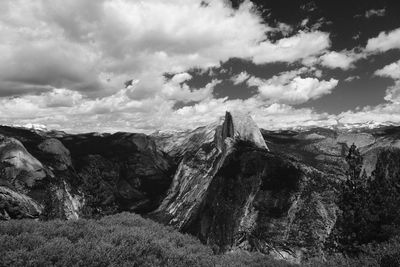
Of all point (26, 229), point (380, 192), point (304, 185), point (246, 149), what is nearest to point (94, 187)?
point (380, 192)

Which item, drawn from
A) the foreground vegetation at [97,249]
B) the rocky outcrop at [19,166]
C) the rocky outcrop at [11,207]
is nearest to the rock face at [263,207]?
the rocky outcrop at [11,207]

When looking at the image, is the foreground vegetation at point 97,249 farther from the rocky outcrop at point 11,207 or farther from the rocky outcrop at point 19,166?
the rocky outcrop at point 19,166

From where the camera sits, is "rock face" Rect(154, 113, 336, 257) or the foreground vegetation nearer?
the foreground vegetation

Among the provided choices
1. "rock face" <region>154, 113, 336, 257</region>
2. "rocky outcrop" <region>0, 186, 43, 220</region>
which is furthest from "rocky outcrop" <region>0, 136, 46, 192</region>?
"rocky outcrop" <region>0, 186, 43, 220</region>

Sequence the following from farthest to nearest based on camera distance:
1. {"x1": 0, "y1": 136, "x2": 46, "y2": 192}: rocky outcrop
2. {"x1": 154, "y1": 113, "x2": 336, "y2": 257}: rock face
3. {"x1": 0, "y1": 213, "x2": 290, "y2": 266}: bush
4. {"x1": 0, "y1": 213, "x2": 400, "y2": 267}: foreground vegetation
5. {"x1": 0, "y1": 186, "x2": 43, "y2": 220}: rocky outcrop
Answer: {"x1": 0, "y1": 136, "x2": 46, "y2": 192}: rocky outcrop, {"x1": 154, "y1": 113, "x2": 336, "y2": 257}: rock face, {"x1": 0, "y1": 186, "x2": 43, "y2": 220}: rocky outcrop, {"x1": 0, "y1": 213, "x2": 400, "y2": 267}: foreground vegetation, {"x1": 0, "y1": 213, "x2": 290, "y2": 266}: bush

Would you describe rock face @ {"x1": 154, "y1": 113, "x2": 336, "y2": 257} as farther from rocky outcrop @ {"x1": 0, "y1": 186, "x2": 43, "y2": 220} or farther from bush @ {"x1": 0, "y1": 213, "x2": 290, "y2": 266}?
bush @ {"x1": 0, "y1": 213, "x2": 290, "y2": 266}

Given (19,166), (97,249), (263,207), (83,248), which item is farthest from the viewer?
(19,166)

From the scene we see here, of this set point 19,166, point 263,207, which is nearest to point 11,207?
point 263,207

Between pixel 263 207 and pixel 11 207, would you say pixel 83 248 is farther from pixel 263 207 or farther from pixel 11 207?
pixel 263 207
